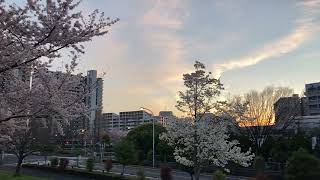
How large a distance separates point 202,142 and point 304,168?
7.13 meters

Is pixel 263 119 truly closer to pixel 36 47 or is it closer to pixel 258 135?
pixel 258 135

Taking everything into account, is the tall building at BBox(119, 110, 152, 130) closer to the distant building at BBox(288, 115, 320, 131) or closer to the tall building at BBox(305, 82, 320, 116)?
the tall building at BBox(305, 82, 320, 116)

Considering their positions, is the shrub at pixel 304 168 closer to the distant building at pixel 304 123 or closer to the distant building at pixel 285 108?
the distant building at pixel 285 108

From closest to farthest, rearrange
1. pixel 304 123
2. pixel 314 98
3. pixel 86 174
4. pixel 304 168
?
pixel 304 168
pixel 86 174
pixel 304 123
pixel 314 98

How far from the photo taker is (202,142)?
2531 cm

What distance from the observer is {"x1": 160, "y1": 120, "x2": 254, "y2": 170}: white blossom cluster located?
83.1 ft

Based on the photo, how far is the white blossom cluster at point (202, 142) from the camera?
2533 cm

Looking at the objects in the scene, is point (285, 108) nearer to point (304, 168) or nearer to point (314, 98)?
point (304, 168)

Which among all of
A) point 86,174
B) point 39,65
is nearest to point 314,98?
point 86,174

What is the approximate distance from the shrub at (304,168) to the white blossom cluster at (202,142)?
18.8 feet

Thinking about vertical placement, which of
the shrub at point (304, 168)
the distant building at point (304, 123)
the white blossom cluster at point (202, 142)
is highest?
the distant building at point (304, 123)

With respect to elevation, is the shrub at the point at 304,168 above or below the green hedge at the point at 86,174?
above

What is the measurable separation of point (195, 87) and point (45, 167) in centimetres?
3043

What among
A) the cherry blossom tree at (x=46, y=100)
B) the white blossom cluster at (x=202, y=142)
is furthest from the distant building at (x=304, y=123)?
the cherry blossom tree at (x=46, y=100)
